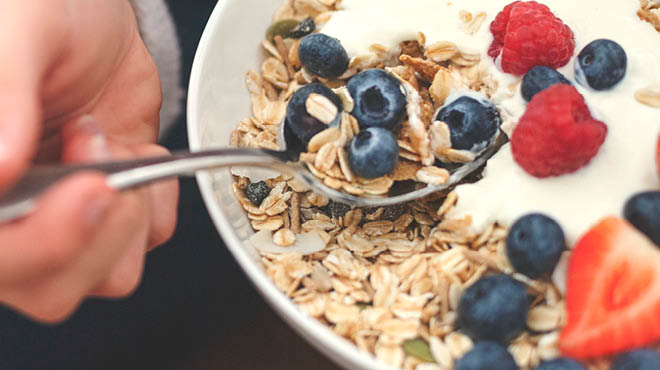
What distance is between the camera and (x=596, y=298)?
2.19 ft

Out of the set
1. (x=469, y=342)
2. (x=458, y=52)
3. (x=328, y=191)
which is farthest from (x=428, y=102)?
(x=469, y=342)

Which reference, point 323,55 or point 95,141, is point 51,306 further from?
point 323,55

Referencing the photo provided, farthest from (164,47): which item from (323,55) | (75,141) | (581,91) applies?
(581,91)

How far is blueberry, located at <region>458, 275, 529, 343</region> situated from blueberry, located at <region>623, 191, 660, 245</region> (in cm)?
15

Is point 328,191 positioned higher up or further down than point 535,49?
further down

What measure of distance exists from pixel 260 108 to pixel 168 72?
0.29 meters

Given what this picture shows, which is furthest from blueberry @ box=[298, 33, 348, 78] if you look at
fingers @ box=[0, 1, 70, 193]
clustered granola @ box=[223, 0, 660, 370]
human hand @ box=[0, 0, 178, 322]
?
fingers @ box=[0, 1, 70, 193]

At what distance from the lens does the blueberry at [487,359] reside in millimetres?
682

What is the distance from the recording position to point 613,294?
0.67 metres

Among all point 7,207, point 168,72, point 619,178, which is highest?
point 619,178

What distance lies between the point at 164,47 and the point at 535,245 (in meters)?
0.75

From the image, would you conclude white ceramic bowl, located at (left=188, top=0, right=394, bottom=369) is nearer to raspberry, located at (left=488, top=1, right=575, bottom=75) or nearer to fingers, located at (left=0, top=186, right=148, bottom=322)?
fingers, located at (left=0, top=186, right=148, bottom=322)

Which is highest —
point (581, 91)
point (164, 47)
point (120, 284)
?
point (581, 91)

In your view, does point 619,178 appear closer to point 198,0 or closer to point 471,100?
point 471,100
